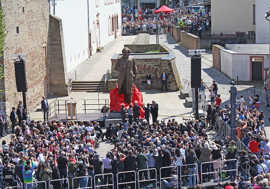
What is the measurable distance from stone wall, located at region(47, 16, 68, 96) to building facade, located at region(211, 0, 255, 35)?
24.9m

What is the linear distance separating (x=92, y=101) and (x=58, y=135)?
12.3 meters

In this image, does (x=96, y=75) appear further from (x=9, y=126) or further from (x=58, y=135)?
(x=58, y=135)

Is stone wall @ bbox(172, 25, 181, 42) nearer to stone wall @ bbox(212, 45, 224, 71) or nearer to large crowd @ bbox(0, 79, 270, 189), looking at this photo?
stone wall @ bbox(212, 45, 224, 71)

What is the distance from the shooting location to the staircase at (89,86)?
38031 millimetres

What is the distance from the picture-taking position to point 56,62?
3678cm

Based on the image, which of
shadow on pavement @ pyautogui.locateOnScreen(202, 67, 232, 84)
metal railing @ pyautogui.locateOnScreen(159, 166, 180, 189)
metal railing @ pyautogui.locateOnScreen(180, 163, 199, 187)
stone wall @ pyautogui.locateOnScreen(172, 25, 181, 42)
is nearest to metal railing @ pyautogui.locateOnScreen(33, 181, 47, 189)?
metal railing @ pyautogui.locateOnScreen(159, 166, 180, 189)

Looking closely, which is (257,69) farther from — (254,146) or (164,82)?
(254,146)

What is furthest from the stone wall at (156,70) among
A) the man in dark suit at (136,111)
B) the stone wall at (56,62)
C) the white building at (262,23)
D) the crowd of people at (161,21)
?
the crowd of people at (161,21)

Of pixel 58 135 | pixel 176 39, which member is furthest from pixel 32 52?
pixel 176 39

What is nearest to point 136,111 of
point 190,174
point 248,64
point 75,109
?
point 75,109

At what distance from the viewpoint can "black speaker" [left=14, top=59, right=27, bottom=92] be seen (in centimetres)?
2714

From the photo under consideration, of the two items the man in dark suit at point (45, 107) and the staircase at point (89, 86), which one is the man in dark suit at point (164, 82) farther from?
the man in dark suit at point (45, 107)

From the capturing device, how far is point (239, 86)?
3750 cm

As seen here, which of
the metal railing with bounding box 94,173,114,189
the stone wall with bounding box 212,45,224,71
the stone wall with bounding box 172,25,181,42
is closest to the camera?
the metal railing with bounding box 94,173,114,189
